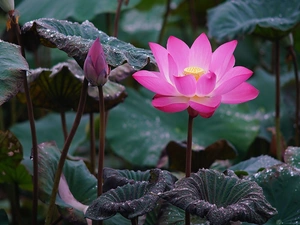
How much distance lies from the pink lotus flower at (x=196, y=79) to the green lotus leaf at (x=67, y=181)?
0.32 m

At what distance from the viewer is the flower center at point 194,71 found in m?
0.87

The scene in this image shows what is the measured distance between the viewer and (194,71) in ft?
2.90

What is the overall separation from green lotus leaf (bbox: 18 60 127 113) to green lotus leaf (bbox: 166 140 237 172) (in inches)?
6.8

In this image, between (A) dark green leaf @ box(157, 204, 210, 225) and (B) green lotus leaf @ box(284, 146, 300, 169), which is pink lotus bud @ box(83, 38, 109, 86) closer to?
(A) dark green leaf @ box(157, 204, 210, 225)

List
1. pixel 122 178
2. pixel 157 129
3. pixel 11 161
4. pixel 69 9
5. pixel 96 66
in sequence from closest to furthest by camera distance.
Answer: pixel 96 66, pixel 122 178, pixel 11 161, pixel 69 9, pixel 157 129

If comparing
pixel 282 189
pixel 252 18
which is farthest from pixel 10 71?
pixel 252 18

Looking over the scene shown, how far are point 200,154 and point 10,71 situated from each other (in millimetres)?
533

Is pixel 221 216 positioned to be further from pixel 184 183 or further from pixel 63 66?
pixel 63 66

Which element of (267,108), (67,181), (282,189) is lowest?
(267,108)

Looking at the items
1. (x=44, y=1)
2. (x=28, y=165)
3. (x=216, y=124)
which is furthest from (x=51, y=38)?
(x=216, y=124)

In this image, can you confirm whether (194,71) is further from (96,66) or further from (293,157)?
(293,157)

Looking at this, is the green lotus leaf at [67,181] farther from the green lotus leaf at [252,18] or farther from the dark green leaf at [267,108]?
the dark green leaf at [267,108]

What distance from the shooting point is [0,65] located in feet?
2.94

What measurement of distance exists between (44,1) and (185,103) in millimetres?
1224
